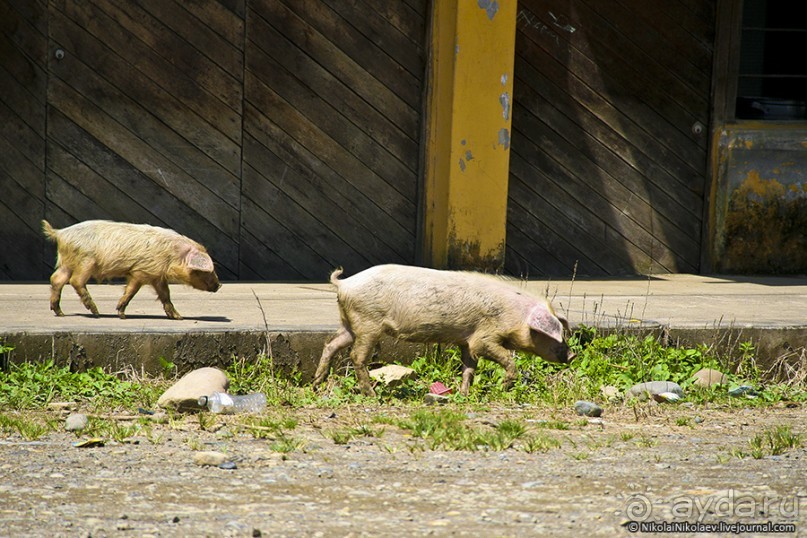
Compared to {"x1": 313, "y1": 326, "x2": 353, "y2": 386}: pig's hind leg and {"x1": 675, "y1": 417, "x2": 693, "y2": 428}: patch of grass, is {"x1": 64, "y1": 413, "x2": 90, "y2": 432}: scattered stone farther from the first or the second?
{"x1": 675, "y1": 417, "x2": 693, "y2": 428}: patch of grass

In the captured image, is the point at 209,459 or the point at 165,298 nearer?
the point at 209,459

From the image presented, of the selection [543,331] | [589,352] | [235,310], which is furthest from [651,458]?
[235,310]

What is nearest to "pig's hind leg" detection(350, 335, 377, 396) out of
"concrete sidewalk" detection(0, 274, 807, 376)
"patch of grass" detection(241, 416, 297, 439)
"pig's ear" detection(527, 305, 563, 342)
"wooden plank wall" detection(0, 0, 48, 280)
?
"concrete sidewalk" detection(0, 274, 807, 376)

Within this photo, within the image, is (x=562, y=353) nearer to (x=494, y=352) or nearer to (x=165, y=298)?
(x=494, y=352)

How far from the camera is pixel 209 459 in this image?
4445 millimetres

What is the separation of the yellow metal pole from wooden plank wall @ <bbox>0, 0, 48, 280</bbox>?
2.98m

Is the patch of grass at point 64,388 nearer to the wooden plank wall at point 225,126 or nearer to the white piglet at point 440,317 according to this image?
the white piglet at point 440,317

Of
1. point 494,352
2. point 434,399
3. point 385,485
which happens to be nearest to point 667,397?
point 494,352

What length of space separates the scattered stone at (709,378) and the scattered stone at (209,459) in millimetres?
3040

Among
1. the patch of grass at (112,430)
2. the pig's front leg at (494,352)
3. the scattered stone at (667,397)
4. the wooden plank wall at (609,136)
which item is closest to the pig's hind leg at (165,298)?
the patch of grass at (112,430)

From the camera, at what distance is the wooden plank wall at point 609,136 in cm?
966

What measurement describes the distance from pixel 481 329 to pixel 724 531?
2402 mm

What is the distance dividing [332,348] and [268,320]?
74cm

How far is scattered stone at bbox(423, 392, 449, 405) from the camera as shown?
592cm
